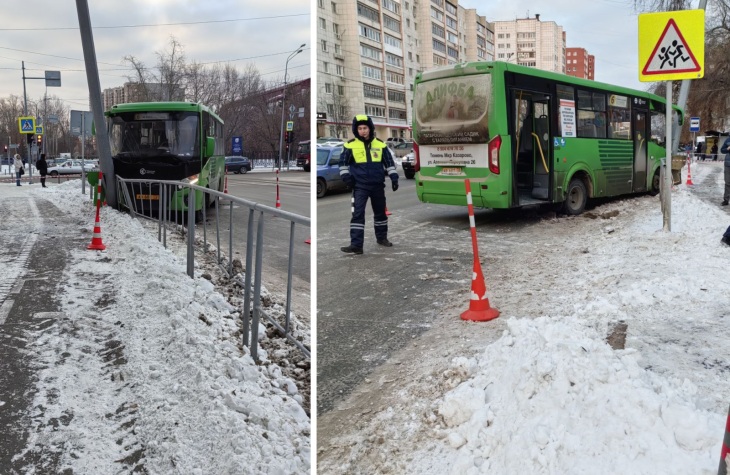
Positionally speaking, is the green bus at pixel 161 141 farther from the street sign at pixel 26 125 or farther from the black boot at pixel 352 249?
the street sign at pixel 26 125

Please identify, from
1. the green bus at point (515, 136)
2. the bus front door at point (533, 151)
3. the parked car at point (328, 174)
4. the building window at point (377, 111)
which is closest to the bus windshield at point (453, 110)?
the green bus at point (515, 136)

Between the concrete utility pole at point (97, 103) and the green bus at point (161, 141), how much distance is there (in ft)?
0.57

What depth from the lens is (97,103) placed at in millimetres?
15555

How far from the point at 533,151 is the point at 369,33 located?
62.4 metres

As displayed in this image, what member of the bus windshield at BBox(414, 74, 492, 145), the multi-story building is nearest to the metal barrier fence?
the bus windshield at BBox(414, 74, 492, 145)

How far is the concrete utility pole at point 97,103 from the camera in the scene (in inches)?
610

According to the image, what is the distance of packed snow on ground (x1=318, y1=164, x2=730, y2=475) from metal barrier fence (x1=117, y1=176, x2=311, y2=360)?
117 centimetres

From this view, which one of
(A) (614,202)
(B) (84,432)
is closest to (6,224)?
(B) (84,432)

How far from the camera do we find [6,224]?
45.0ft

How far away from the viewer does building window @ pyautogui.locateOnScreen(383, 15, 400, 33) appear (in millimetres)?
75438

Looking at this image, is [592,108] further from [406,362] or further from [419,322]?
[406,362]

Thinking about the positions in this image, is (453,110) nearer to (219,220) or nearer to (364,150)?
(364,150)

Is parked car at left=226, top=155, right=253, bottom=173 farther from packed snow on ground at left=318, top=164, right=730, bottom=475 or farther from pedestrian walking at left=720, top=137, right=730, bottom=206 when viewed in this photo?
packed snow on ground at left=318, top=164, right=730, bottom=475

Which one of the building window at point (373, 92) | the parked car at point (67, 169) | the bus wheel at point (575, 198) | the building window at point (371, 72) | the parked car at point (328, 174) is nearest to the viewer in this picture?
the bus wheel at point (575, 198)
